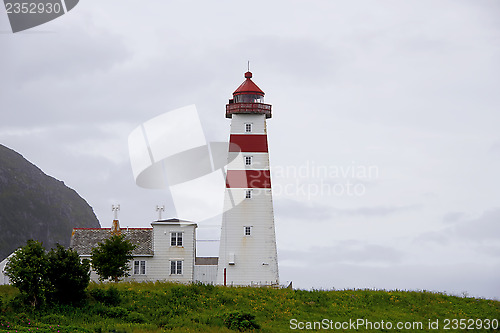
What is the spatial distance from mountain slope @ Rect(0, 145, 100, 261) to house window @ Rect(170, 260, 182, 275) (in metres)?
72.2

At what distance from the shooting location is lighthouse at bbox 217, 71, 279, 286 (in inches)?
1893

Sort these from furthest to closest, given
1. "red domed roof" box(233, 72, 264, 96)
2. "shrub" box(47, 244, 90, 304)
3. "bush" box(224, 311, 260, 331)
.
→ "red domed roof" box(233, 72, 264, 96), "shrub" box(47, 244, 90, 304), "bush" box(224, 311, 260, 331)

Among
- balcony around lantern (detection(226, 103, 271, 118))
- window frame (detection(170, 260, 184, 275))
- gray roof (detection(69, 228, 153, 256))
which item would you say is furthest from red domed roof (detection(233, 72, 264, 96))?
window frame (detection(170, 260, 184, 275))

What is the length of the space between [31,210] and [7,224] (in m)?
9.09

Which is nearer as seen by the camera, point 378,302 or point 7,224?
point 378,302

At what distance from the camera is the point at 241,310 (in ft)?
121

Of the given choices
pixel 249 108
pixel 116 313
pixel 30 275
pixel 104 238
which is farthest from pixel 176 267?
pixel 30 275

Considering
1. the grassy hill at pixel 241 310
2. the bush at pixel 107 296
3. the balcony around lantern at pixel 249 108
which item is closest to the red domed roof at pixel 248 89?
the balcony around lantern at pixel 249 108

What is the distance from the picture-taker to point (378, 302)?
133ft

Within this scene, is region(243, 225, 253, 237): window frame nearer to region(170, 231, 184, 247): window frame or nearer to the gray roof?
region(170, 231, 184, 247): window frame

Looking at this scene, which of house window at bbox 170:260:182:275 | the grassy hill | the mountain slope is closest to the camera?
the grassy hill

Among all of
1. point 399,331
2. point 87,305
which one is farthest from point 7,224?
point 399,331

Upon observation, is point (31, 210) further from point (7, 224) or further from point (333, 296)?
point (333, 296)

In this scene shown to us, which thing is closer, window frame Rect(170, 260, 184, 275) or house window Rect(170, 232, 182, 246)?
window frame Rect(170, 260, 184, 275)
